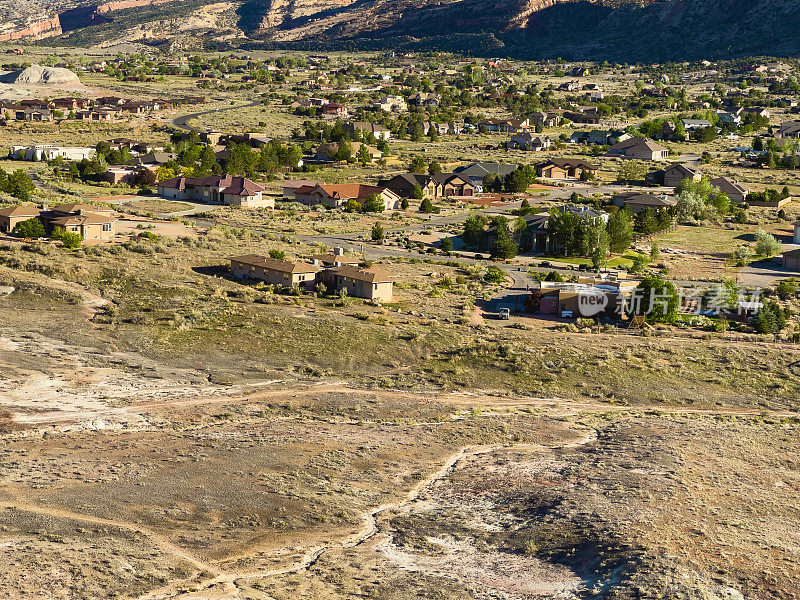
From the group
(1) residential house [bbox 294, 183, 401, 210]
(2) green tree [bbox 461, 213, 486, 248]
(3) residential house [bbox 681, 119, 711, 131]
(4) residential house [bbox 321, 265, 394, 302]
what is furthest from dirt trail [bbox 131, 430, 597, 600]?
(3) residential house [bbox 681, 119, 711, 131]

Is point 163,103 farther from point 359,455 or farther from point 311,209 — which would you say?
point 359,455

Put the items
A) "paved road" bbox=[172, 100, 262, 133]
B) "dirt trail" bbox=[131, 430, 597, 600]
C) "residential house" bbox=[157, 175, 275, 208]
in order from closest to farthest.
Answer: "dirt trail" bbox=[131, 430, 597, 600] < "residential house" bbox=[157, 175, 275, 208] < "paved road" bbox=[172, 100, 262, 133]

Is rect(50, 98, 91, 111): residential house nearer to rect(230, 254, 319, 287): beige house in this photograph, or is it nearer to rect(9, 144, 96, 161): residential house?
rect(9, 144, 96, 161): residential house

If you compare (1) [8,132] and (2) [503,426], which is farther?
(1) [8,132]

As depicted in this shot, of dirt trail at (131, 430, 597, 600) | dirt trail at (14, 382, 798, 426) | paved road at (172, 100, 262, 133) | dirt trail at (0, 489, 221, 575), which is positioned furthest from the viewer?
paved road at (172, 100, 262, 133)

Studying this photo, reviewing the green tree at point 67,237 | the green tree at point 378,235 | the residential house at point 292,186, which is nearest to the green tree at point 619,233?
the green tree at point 378,235

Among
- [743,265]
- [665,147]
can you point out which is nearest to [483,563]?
[743,265]

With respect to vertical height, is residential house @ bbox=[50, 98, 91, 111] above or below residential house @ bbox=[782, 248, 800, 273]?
above
